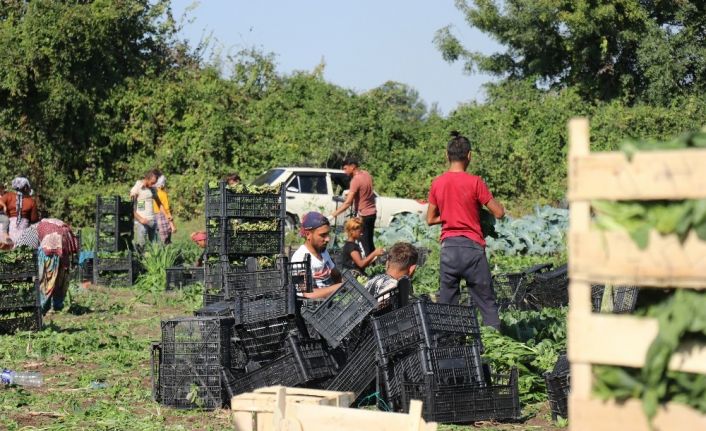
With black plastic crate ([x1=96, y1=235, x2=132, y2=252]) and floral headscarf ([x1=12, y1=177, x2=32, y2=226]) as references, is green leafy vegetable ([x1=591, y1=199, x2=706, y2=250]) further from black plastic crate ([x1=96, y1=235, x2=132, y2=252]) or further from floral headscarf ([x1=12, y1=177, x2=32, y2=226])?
black plastic crate ([x1=96, y1=235, x2=132, y2=252])

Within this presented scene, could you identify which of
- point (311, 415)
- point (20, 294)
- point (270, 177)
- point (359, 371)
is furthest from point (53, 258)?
point (270, 177)

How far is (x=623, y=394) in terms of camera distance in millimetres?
3910

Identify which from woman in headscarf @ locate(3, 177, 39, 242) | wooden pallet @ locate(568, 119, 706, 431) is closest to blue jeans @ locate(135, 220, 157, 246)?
woman in headscarf @ locate(3, 177, 39, 242)

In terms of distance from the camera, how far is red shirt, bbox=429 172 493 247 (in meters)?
9.31

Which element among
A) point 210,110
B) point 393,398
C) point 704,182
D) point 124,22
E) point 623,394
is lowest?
point 393,398

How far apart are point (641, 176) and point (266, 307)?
4.98 metres

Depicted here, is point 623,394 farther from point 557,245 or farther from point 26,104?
point 26,104

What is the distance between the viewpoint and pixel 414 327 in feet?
25.2

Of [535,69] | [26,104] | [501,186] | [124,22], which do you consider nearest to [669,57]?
[535,69]

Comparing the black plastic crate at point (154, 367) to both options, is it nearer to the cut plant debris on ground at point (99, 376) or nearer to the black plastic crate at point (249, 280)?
the cut plant debris on ground at point (99, 376)

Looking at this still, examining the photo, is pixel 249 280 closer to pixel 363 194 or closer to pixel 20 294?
pixel 20 294

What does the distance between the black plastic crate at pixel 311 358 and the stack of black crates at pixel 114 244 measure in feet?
31.8

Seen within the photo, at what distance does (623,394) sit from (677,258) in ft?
1.67

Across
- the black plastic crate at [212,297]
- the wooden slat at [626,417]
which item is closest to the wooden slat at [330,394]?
the wooden slat at [626,417]
